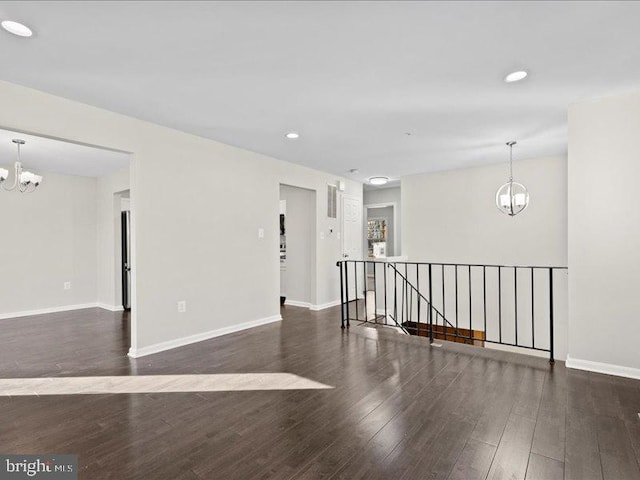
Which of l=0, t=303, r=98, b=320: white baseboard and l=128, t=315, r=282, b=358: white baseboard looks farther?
l=0, t=303, r=98, b=320: white baseboard

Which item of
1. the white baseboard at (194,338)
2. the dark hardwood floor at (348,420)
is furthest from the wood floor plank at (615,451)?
the white baseboard at (194,338)

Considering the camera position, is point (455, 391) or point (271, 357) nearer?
point (455, 391)

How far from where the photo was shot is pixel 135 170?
3.55 m

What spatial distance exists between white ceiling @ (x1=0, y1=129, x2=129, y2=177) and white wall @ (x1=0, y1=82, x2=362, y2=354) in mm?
709

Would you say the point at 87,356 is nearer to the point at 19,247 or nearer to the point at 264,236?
the point at 264,236

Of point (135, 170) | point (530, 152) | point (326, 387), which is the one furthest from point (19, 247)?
point (530, 152)

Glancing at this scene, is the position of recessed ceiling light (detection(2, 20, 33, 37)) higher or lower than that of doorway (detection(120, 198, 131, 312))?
higher

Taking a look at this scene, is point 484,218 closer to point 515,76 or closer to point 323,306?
point 323,306

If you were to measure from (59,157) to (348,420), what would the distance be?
5.46 m

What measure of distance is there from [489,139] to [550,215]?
1979 mm

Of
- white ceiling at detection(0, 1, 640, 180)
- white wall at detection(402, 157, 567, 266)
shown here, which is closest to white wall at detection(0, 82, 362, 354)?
white ceiling at detection(0, 1, 640, 180)

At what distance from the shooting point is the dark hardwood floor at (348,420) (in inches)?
71.4

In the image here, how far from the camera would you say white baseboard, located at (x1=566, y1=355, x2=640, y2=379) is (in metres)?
2.91
